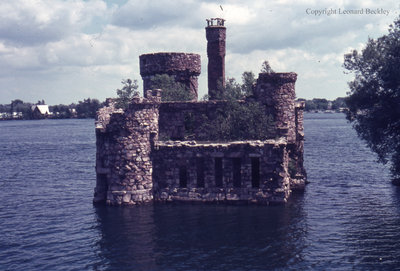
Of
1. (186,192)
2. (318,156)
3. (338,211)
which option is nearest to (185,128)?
(186,192)

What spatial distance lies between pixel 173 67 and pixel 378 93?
66.2 feet

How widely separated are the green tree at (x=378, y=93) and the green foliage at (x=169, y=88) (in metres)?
15.7

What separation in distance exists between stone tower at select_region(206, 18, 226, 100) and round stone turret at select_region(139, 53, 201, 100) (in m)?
1.52

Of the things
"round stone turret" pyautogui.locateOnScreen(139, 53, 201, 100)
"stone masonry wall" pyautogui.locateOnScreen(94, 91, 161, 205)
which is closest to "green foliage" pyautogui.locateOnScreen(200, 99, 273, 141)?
"stone masonry wall" pyautogui.locateOnScreen(94, 91, 161, 205)

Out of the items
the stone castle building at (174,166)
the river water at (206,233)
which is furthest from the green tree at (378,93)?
the stone castle building at (174,166)

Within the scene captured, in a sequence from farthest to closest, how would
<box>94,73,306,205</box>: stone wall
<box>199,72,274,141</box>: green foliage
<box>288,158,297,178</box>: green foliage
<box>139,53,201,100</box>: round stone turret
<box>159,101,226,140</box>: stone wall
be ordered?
<box>139,53,201,100</box>: round stone turret
<box>159,101,226,140</box>: stone wall
<box>288,158,297,178</box>: green foliage
<box>199,72,274,141</box>: green foliage
<box>94,73,306,205</box>: stone wall

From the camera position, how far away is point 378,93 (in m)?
36.1

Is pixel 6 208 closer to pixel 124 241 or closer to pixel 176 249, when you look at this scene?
pixel 124 241

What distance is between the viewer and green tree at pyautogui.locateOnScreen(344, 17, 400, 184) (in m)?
34.6

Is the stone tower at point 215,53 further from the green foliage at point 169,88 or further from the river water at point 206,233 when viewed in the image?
the river water at point 206,233

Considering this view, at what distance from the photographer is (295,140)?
38.4m

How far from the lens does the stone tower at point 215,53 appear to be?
46531mm

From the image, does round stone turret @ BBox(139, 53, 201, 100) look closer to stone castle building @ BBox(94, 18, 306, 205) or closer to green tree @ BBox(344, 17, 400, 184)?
stone castle building @ BBox(94, 18, 306, 205)

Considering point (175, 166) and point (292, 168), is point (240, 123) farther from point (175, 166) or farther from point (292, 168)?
point (175, 166)
